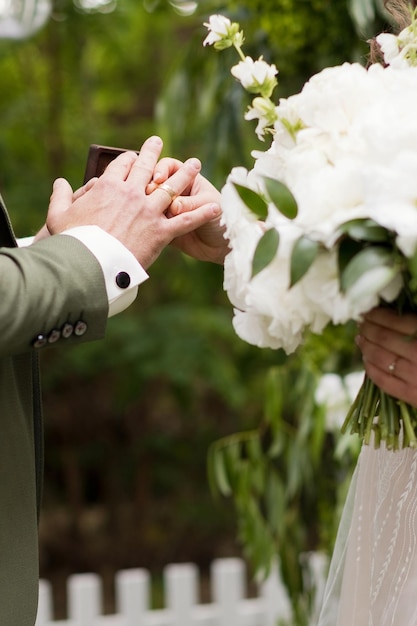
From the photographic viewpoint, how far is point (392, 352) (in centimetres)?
110

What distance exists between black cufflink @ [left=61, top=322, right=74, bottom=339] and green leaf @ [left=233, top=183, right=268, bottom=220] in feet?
0.94

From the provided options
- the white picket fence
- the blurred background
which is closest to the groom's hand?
the blurred background

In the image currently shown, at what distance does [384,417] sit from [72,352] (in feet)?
10.8

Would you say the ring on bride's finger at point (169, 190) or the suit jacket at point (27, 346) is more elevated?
the ring on bride's finger at point (169, 190)

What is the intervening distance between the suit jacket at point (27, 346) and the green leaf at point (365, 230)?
1.20 ft

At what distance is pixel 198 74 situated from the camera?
10.1 ft

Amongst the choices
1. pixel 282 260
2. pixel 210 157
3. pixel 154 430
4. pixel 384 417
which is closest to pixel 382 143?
pixel 282 260

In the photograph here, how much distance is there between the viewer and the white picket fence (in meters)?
2.98

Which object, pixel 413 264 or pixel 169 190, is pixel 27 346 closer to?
pixel 169 190

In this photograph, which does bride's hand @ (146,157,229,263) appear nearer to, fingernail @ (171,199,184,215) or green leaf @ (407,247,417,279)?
fingernail @ (171,199,184,215)

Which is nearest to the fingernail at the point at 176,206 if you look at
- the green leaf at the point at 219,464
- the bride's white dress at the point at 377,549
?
the bride's white dress at the point at 377,549

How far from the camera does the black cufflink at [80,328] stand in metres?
Answer: 1.16

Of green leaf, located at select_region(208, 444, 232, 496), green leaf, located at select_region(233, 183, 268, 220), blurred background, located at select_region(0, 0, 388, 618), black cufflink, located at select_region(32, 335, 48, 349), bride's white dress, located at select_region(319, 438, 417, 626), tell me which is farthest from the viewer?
blurred background, located at select_region(0, 0, 388, 618)

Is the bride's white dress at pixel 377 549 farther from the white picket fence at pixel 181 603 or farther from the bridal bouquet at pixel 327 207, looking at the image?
the white picket fence at pixel 181 603
